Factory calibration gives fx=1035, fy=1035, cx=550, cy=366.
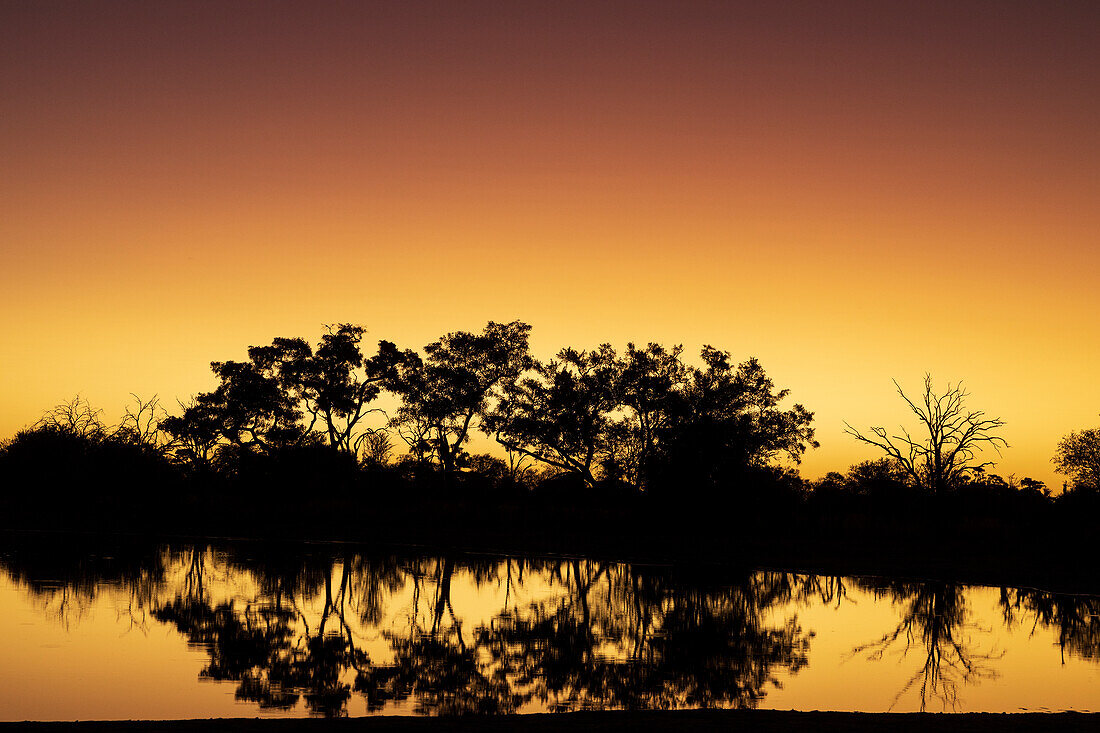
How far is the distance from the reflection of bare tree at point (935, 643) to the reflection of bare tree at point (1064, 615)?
145cm

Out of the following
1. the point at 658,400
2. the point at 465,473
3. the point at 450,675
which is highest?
the point at 658,400

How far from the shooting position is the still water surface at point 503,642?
1542cm

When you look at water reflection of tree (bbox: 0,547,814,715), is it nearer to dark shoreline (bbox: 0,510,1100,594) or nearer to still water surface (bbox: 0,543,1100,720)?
still water surface (bbox: 0,543,1100,720)

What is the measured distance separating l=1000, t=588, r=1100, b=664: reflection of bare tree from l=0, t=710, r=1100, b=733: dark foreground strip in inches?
359

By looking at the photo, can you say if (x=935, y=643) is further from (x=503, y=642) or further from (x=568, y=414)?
(x=568, y=414)

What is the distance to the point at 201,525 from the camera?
54406 millimetres

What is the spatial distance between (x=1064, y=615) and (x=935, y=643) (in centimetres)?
788

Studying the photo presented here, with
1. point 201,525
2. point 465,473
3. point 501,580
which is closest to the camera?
point 501,580

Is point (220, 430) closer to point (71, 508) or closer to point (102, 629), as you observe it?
point (71, 508)

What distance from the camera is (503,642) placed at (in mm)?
21250

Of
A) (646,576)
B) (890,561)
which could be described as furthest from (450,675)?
(890,561)

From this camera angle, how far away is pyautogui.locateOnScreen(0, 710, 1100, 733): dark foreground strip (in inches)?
449

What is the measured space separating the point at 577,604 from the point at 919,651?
30.9ft

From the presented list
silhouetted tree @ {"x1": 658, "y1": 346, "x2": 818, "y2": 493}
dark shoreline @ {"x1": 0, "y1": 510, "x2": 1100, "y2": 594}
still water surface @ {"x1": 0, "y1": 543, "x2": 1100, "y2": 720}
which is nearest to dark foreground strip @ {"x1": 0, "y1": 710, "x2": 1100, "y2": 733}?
still water surface @ {"x1": 0, "y1": 543, "x2": 1100, "y2": 720}
